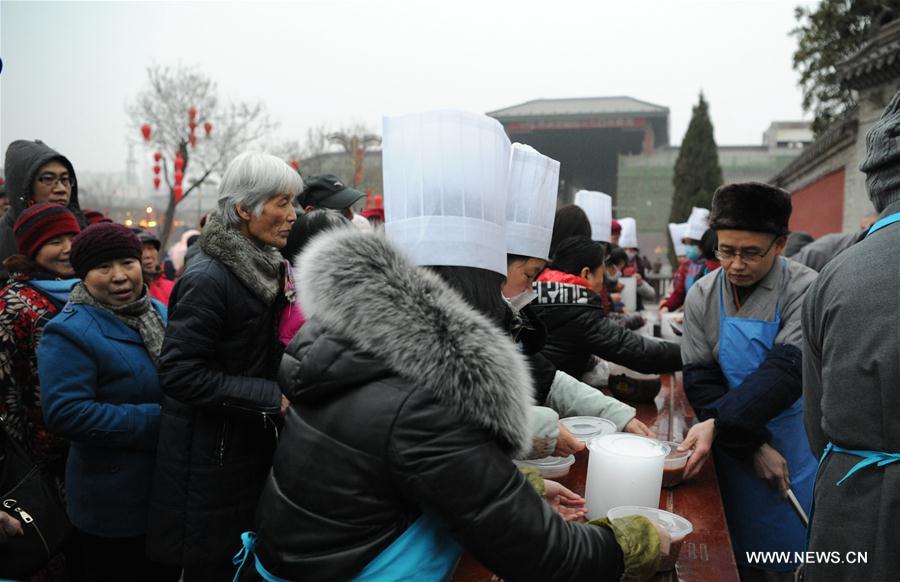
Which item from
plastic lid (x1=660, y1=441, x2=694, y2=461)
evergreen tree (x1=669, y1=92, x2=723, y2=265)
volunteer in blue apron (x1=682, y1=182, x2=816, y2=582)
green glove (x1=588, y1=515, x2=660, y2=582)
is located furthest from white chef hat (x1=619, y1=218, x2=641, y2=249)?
evergreen tree (x1=669, y1=92, x2=723, y2=265)

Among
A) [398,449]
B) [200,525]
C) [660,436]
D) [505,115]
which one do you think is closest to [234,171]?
[200,525]

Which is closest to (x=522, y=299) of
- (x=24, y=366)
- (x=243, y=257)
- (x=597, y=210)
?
(x=243, y=257)

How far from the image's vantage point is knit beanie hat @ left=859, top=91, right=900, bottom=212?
151 centimetres

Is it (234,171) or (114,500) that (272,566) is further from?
(234,171)

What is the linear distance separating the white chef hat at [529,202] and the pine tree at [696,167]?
28377 mm

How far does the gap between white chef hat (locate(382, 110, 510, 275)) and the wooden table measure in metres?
0.80

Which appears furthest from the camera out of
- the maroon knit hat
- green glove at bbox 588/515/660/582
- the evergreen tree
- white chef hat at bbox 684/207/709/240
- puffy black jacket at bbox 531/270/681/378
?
the evergreen tree

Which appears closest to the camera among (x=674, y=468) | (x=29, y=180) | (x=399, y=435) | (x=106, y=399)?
(x=399, y=435)

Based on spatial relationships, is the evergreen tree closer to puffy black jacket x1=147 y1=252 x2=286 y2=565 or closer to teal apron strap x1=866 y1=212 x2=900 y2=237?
teal apron strap x1=866 y1=212 x2=900 y2=237

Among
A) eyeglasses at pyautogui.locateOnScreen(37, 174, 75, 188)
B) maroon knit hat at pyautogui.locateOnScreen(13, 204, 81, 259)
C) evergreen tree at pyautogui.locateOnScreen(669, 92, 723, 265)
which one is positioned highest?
evergreen tree at pyautogui.locateOnScreen(669, 92, 723, 265)

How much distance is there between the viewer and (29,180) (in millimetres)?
3008

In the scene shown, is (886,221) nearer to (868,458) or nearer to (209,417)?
(868,458)

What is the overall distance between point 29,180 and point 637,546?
3295 millimetres

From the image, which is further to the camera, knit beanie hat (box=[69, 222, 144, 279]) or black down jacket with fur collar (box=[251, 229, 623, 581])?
knit beanie hat (box=[69, 222, 144, 279])
